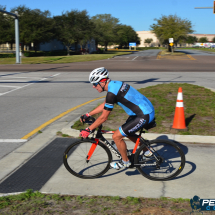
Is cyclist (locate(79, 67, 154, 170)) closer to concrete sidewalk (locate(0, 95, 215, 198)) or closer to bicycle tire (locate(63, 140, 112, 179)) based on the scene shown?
bicycle tire (locate(63, 140, 112, 179))

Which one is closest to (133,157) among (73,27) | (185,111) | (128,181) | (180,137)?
(128,181)

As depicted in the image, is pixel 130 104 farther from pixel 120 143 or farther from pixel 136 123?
pixel 120 143

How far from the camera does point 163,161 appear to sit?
14.8 ft

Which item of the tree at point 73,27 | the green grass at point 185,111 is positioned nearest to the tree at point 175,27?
the tree at point 73,27

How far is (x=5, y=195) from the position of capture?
3906mm

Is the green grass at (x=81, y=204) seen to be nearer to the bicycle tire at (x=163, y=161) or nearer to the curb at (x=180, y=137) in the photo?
the bicycle tire at (x=163, y=161)

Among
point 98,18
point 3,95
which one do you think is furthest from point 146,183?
point 98,18

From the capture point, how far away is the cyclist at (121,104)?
3969mm

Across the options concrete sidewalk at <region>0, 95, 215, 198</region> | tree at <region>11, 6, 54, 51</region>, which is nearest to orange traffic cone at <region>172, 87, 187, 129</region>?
concrete sidewalk at <region>0, 95, 215, 198</region>

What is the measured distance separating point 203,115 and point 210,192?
4088 millimetres

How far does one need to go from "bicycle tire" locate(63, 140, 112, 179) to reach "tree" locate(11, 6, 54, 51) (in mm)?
50239

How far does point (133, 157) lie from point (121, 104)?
85cm

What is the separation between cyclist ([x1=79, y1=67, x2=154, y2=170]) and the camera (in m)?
3.97

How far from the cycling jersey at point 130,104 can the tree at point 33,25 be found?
50.7 m
